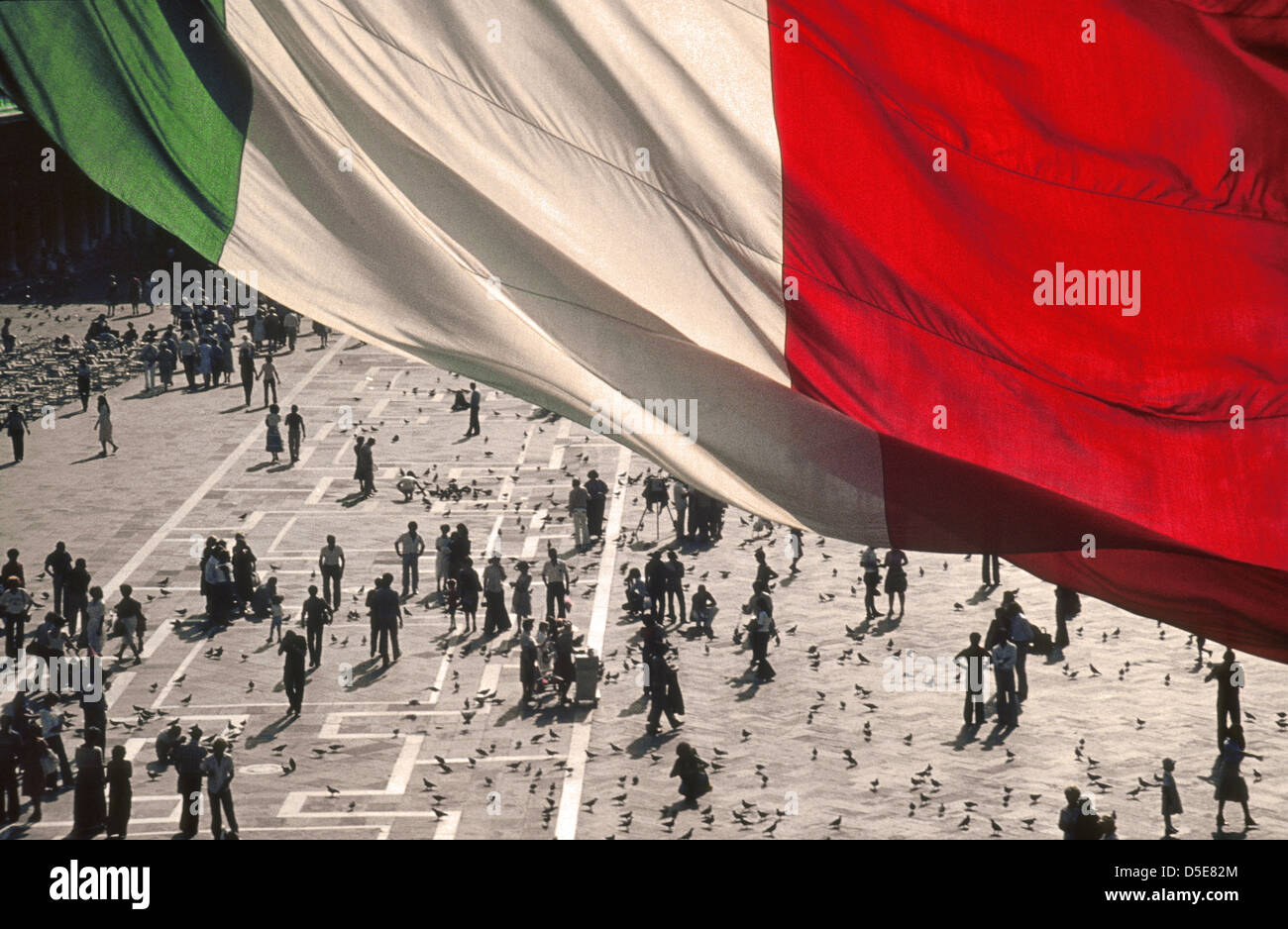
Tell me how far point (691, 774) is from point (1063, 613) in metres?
10.5

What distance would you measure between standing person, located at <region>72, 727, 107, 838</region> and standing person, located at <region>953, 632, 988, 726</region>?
13396mm

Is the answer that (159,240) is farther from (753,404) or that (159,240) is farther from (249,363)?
(753,404)

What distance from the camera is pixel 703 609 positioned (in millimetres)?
34719

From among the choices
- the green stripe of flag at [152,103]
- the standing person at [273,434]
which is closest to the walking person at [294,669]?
the standing person at [273,434]

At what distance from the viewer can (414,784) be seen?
27.6 meters

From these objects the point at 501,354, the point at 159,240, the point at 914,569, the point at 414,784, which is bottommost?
the point at 414,784

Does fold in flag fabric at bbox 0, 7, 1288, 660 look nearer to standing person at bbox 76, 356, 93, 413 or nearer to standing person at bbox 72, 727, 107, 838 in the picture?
standing person at bbox 72, 727, 107, 838

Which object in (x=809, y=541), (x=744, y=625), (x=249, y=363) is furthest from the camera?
(x=249, y=363)

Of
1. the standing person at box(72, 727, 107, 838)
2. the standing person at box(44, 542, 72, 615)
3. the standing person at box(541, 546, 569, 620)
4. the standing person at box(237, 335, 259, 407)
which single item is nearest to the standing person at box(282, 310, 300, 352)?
the standing person at box(237, 335, 259, 407)

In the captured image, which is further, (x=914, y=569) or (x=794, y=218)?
(x=914, y=569)

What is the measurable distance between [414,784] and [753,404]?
2046 cm

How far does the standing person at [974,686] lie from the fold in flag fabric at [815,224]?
71.6 ft
